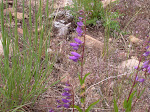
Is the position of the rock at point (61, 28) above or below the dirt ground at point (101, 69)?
above

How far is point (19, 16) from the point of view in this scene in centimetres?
362

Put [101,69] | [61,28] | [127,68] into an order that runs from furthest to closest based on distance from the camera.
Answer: [61,28]
[127,68]
[101,69]

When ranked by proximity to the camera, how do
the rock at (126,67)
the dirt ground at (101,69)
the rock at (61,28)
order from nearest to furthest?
the dirt ground at (101,69)
the rock at (126,67)
the rock at (61,28)

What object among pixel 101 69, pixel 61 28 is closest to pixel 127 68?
pixel 101 69

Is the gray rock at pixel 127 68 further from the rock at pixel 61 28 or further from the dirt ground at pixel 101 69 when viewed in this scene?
the rock at pixel 61 28

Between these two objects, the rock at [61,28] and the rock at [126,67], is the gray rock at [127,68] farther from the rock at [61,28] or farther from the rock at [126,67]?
the rock at [61,28]

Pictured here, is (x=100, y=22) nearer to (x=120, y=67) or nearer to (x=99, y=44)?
(x=99, y=44)

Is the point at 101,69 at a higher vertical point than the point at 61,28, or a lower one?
lower

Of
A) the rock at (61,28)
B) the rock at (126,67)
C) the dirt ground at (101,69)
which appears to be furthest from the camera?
the rock at (61,28)

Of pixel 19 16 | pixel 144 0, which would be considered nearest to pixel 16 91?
pixel 19 16

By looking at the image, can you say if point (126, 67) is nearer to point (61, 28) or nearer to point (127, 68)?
point (127, 68)

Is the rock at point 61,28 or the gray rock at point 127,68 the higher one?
the rock at point 61,28

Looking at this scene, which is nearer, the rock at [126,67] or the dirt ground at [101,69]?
the dirt ground at [101,69]

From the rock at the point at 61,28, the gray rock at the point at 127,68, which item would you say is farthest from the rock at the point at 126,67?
the rock at the point at 61,28
